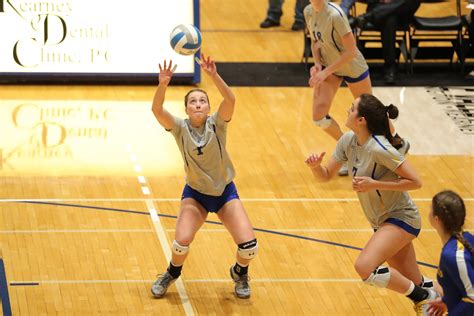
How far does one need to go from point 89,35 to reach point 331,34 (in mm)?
4696

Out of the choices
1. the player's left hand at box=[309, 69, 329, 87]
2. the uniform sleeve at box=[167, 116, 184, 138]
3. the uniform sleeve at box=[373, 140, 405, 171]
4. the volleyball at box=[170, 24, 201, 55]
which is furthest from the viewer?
the player's left hand at box=[309, 69, 329, 87]

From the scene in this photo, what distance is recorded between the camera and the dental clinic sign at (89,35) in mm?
14461

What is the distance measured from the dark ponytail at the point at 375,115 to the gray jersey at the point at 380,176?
0.19 ft

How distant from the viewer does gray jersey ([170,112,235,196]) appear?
28.1ft

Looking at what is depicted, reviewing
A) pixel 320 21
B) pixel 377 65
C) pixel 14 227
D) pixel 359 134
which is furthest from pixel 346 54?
pixel 377 65

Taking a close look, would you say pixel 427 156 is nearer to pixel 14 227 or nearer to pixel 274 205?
pixel 274 205

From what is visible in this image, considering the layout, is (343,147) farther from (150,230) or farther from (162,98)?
(150,230)

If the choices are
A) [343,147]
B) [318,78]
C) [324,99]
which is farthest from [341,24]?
[343,147]

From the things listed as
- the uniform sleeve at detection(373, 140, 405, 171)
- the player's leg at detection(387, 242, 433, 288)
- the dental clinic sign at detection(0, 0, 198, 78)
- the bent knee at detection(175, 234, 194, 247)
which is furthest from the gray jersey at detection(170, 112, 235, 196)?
the dental clinic sign at detection(0, 0, 198, 78)

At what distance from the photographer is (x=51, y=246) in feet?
31.9

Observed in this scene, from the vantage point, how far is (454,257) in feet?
20.8

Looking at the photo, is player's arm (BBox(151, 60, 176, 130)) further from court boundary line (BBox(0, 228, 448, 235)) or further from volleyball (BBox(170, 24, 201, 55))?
court boundary line (BBox(0, 228, 448, 235))

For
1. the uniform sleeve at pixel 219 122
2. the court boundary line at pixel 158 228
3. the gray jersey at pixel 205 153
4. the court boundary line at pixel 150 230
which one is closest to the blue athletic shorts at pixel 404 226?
the gray jersey at pixel 205 153

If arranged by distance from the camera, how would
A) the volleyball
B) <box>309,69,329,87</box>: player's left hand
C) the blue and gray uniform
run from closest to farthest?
the blue and gray uniform
the volleyball
<box>309,69,329,87</box>: player's left hand
